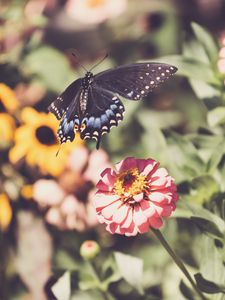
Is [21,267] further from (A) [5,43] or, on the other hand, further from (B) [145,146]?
(A) [5,43]

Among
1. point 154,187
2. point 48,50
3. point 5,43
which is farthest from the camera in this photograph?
point 5,43

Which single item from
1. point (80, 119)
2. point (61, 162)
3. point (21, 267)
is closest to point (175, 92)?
point (61, 162)

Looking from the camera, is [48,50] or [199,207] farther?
[48,50]

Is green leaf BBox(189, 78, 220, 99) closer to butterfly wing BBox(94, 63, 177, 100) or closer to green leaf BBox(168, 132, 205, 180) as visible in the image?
green leaf BBox(168, 132, 205, 180)

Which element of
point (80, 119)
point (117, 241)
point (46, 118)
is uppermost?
point (80, 119)

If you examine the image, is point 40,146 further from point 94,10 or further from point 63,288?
point 94,10

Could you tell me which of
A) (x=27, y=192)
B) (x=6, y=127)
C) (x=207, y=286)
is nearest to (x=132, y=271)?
(x=207, y=286)

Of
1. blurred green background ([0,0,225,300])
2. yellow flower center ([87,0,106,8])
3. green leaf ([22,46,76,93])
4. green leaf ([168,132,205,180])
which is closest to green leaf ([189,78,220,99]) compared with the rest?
blurred green background ([0,0,225,300])
